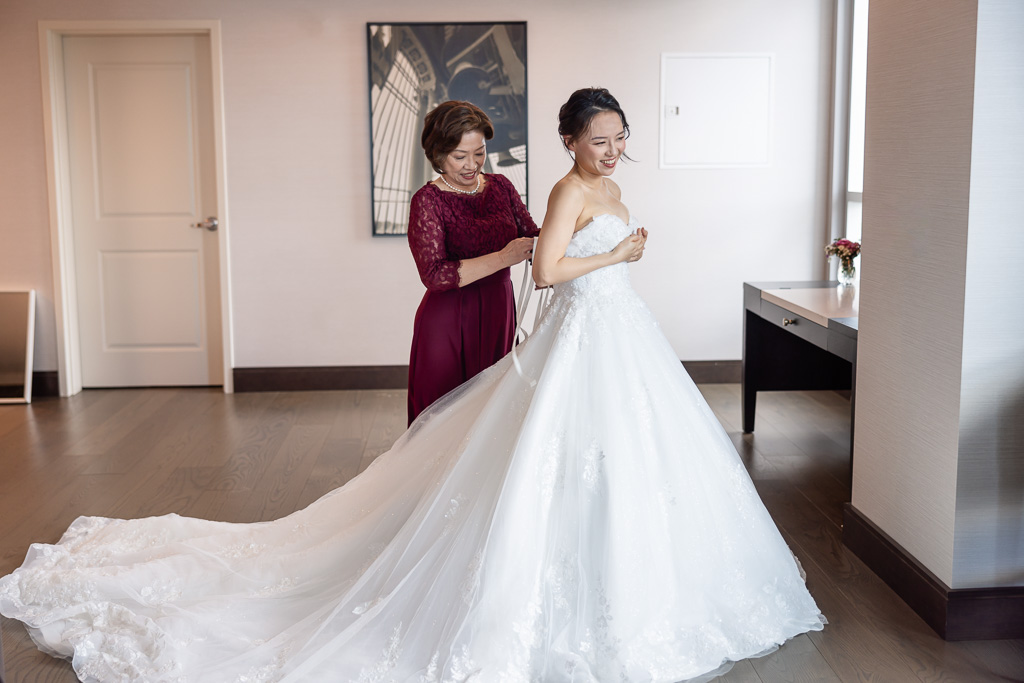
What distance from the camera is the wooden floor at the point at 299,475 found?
101 inches

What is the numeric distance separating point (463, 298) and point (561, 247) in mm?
703

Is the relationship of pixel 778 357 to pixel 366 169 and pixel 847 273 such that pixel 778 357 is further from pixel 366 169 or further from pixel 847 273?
pixel 366 169

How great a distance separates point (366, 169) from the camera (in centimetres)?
586

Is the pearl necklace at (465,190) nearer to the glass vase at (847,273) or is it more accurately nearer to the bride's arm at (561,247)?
the bride's arm at (561,247)

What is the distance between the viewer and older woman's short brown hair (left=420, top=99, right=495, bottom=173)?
2.93 m

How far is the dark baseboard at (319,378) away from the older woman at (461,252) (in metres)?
2.74

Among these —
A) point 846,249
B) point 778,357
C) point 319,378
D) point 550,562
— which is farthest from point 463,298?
point 319,378

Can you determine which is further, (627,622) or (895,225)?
(895,225)

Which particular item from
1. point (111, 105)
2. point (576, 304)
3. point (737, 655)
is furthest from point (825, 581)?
point (111, 105)

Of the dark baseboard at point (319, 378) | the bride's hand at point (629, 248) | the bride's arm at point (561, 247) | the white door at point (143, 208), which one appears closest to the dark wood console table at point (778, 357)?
the bride's hand at point (629, 248)

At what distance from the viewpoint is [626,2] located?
18.7 feet

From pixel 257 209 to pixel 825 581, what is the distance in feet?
13.6

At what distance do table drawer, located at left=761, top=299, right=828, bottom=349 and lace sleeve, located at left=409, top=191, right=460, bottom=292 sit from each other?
5.26 ft

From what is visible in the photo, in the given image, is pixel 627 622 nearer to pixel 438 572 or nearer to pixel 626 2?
pixel 438 572
